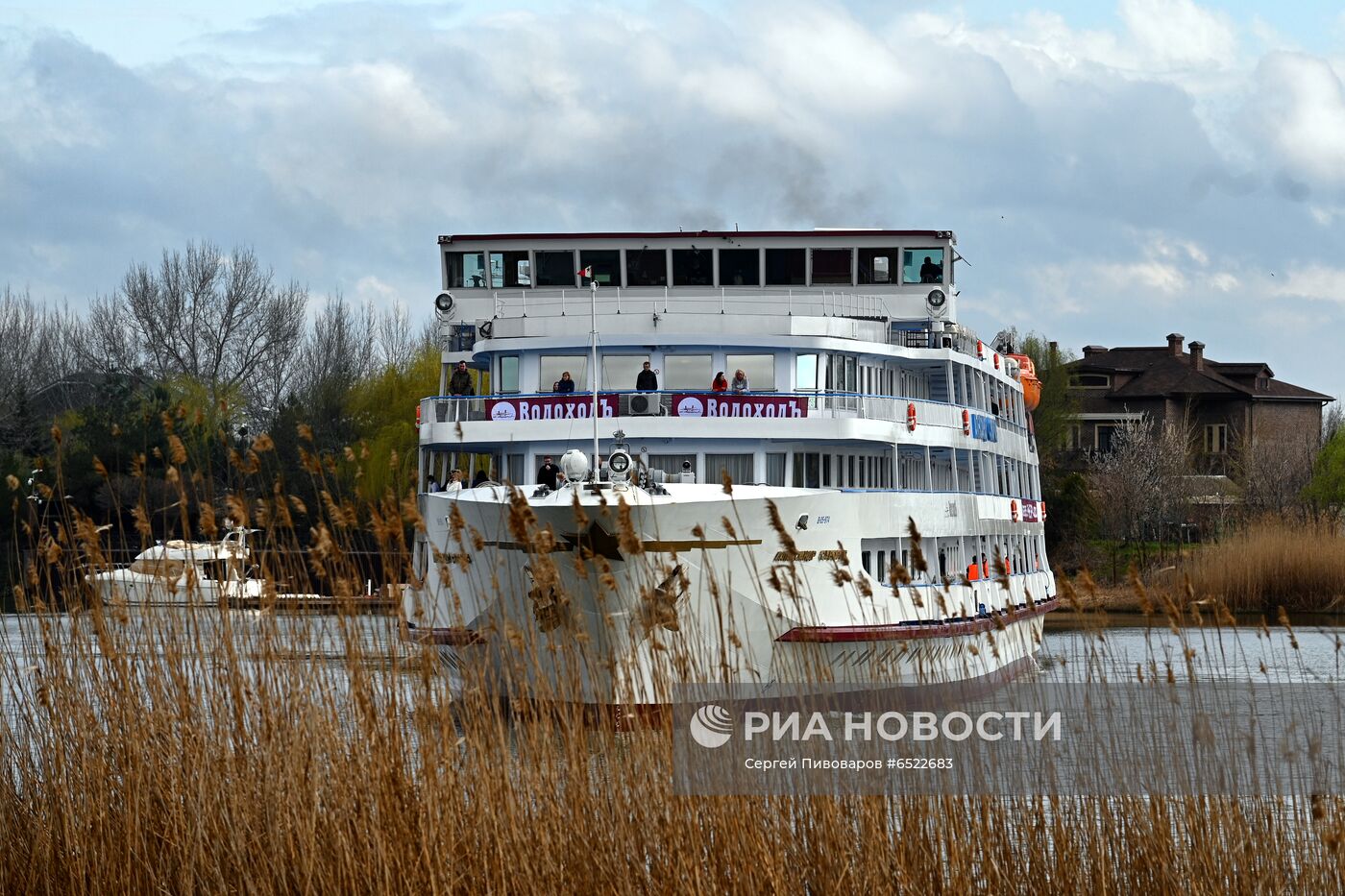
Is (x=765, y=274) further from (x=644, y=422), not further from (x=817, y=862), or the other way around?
(x=817, y=862)

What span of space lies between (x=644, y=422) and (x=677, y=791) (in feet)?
43.8

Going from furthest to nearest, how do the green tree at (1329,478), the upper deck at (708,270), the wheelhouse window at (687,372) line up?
the green tree at (1329,478) → the upper deck at (708,270) → the wheelhouse window at (687,372)

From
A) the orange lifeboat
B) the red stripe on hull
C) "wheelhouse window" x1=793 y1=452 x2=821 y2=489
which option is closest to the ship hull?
the red stripe on hull

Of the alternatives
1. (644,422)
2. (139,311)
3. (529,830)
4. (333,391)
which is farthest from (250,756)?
(139,311)

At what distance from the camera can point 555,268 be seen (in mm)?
25562

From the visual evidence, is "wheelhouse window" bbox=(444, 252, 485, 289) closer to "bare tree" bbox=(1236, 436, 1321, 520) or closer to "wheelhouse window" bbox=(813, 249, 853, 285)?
"wheelhouse window" bbox=(813, 249, 853, 285)

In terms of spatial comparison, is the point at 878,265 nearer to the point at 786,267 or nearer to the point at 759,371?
the point at 786,267

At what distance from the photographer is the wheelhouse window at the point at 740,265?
25328 mm

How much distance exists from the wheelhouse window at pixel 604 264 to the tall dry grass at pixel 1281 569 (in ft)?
53.5

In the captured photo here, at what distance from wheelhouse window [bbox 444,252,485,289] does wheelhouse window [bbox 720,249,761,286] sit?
360 cm

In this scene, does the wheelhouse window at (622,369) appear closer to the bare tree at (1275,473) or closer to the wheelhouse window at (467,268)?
the wheelhouse window at (467,268)

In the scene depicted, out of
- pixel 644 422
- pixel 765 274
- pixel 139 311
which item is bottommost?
pixel 644 422

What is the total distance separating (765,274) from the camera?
25469 millimetres

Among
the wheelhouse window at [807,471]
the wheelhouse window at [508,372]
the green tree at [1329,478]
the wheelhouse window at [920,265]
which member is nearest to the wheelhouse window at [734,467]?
the wheelhouse window at [807,471]
